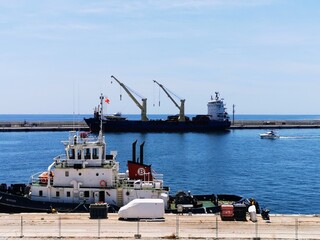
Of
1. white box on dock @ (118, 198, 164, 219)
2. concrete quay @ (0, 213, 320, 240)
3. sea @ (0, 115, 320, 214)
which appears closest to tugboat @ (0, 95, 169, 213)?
concrete quay @ (0, 213, 320, 240)

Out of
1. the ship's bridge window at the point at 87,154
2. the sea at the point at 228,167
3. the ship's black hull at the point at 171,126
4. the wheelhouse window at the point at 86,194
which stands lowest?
the sea at the point at 228,167

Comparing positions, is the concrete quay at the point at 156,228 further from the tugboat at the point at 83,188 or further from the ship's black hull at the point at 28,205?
the tugboat at the point at 83,188

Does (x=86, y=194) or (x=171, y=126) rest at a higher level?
(x=171, y=126)

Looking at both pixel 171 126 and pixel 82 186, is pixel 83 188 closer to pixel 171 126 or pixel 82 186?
pixel 82 186

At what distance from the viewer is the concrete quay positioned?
104 ft

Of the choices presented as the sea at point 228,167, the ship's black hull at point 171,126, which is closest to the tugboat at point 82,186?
the sea at point 228,167

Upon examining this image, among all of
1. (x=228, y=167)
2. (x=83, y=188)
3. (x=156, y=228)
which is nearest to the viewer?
(x=156, y=228)

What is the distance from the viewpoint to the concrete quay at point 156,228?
31.7 m

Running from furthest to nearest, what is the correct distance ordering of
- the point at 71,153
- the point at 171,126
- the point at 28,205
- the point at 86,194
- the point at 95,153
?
the point at 171,126 < the point at 95,153 < the point at 71,153 < the point at 86,194 < the point at 28,205

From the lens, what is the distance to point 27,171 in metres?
87.2

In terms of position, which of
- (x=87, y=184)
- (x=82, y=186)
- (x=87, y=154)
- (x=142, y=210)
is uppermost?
(x=87, y=154)

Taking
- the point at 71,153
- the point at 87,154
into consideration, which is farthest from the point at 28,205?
the point at 87,154

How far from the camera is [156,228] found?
111 feet

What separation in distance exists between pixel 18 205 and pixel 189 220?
14.8 meters
